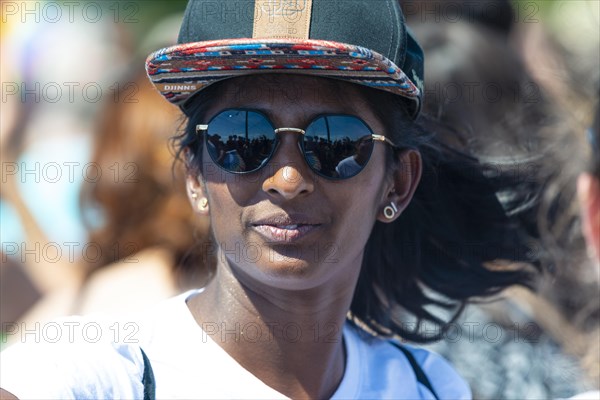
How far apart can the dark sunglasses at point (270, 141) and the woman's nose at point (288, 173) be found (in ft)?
0.04

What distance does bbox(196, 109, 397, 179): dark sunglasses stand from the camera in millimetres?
2293

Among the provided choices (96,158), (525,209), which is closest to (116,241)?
(96,158)

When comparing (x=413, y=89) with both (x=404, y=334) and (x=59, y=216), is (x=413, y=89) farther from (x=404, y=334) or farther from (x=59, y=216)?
(x=59, y=216)

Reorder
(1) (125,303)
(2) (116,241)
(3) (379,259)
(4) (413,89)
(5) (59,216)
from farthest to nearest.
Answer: (5) (59,216)
(2) (116,241)
(1) (125,303)
(3) (379,259)
(4) (413,89)

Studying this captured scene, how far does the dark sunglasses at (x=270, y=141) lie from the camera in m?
2.29

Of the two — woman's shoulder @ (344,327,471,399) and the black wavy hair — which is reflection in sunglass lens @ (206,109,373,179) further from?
woman's shoulder @ (344,327,471,399)

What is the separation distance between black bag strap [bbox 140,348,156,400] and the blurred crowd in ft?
3.19

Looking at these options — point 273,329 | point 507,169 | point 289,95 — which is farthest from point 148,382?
point 507,169

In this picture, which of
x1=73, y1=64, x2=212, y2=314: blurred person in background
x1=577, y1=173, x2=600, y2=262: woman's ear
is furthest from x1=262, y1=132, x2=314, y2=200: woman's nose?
x1=73, y1=64, x2=212, y2=314: blurred person in background

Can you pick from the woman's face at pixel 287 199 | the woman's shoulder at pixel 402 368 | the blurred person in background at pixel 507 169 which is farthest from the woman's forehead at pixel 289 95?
the blurred person in background at pixel 507 169

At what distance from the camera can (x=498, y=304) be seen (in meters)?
3.84

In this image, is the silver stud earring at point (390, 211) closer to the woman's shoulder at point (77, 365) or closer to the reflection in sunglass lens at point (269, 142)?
the reflection in sunglass lens at point (269, 142)

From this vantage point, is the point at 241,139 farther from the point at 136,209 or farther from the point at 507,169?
the point at 136,209

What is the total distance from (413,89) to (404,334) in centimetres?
92
